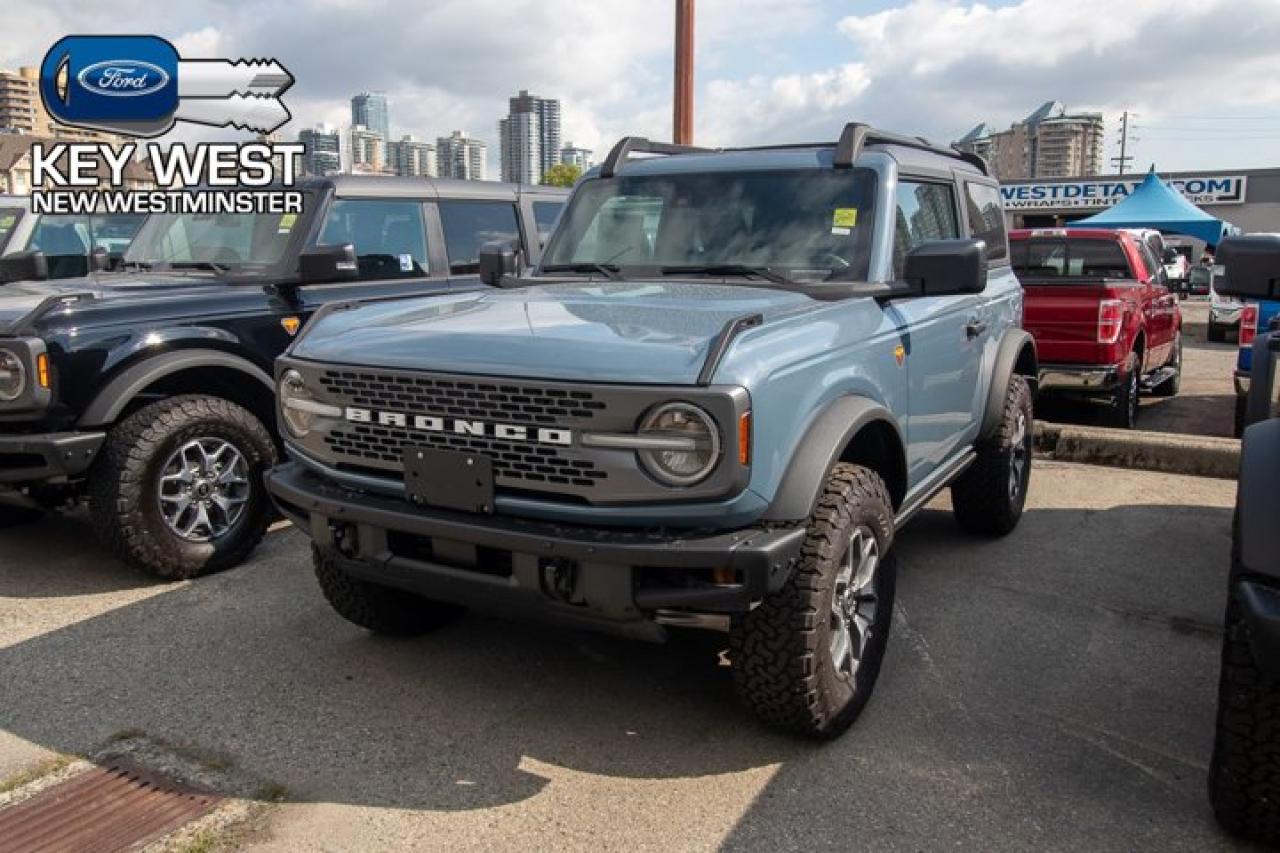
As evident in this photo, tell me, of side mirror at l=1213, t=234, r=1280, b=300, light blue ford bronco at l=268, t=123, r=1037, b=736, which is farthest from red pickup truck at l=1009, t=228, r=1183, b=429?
side mirror at l=1213, t=234, r=1280, b=300

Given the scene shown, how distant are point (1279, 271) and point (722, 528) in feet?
5.64

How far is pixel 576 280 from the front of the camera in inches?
166

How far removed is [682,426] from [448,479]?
745 millimetres

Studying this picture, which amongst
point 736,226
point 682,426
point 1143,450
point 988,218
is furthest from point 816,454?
point 1143,450

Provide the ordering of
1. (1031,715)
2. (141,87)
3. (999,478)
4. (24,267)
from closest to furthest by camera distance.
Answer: (1031,715) → (999,478) → (24,267) → (141,87)

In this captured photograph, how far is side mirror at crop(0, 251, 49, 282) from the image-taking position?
6328 millimetres

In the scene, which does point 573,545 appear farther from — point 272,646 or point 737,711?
point 272,646

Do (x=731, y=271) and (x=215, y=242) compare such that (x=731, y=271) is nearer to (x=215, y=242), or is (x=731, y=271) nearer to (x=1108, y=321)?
(x=215, y=242)

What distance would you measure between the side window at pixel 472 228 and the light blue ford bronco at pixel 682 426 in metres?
2.16

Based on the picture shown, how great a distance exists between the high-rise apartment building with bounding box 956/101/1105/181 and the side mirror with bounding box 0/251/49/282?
81.3m

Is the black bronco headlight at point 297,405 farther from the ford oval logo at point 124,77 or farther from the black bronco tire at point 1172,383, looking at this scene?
the black bronco tire at point 1172,383

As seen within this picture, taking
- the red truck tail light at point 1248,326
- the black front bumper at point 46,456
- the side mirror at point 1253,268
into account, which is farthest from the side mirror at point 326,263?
the red truck tail light at point 1248,326

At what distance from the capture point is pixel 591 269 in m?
4.33

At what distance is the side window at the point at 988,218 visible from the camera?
517 cm
